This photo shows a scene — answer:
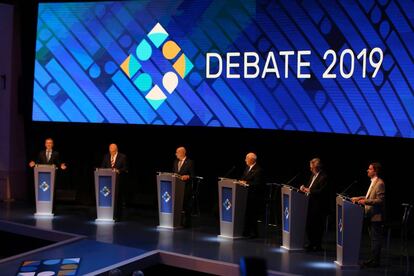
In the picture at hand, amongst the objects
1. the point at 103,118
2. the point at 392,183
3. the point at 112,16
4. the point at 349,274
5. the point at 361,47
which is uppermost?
the point at 112,16

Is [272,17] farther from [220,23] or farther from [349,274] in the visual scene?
[349,274]

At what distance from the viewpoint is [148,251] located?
29.6 ft

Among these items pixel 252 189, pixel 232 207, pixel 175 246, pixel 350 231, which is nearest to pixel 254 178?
pixel 252 189

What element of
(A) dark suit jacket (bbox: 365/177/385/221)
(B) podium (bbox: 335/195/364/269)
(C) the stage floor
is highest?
(A) dark suit jacket (bbox: 365/177/385/221)

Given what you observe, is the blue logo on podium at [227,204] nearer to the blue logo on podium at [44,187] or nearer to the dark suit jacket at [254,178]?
the dark suit jacket at [254,178]

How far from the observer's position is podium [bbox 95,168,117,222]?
1114 cm

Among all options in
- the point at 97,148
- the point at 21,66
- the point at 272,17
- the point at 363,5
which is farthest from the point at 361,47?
the point at 21,66

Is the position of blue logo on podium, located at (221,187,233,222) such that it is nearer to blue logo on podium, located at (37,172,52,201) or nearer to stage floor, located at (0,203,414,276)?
stage floor, located at (0,203,414,276)

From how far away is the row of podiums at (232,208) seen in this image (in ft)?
27.2

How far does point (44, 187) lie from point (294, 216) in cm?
430

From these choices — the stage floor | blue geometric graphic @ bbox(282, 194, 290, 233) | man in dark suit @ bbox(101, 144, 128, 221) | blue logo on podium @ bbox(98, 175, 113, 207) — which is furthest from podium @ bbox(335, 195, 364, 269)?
blue logo on podium @ bbox(98, 175, 113, 207)

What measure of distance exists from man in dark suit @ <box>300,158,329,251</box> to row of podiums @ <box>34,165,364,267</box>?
0.10 meters

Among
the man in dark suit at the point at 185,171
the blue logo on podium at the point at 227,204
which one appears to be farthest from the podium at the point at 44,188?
the blue logo on podium at the point at 227,204

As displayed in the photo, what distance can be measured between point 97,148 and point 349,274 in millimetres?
6543
